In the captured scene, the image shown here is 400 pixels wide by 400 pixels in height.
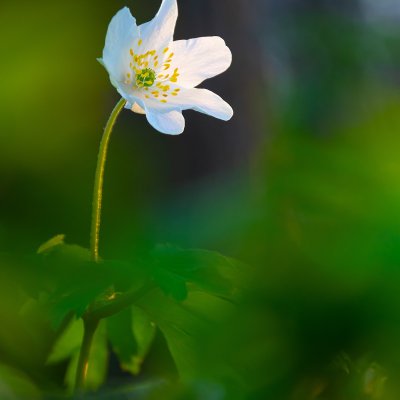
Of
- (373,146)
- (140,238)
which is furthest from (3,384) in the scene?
(373,146)

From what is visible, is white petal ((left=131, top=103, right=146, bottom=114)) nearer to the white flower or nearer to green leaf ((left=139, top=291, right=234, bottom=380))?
the white flower

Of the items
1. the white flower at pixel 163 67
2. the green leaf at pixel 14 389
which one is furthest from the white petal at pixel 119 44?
the green leaf at pixel 14 389

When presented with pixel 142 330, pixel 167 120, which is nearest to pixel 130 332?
pixel 142 330

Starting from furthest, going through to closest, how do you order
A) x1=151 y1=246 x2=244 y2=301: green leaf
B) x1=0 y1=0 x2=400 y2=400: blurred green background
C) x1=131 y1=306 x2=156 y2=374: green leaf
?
x1=131 y1=306 x2=156 y2=374: green leaf → x1=151 y1=246 x2=244 y2=301: green leaf → x1=0 y1=0 x2=400 y2=400: blurred green background

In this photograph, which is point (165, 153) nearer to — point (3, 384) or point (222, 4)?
point (222, 4)

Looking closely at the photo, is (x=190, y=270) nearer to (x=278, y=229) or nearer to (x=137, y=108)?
(x=278, y=229)

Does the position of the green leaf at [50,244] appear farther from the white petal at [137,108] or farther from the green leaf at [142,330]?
the white petal at [137,108]

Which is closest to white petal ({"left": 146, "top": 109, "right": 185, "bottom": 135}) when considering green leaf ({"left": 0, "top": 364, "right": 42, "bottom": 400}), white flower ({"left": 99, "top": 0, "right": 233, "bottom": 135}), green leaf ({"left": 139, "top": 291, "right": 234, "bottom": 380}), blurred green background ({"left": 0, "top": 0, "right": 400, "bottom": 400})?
white flower ({"left": 99, "top": 0, "right": 233, "bottom": 135})
